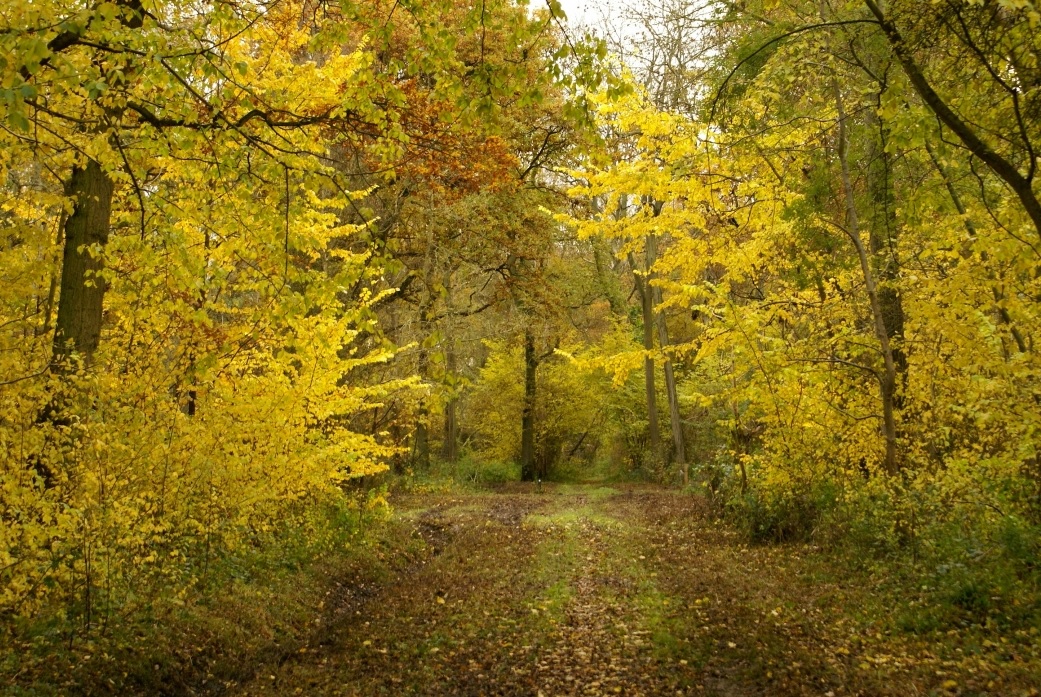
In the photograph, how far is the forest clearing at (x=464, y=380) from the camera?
432 cm

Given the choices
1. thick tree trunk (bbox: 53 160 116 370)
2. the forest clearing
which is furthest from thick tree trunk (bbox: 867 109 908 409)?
thick tree trunk (bbox: 53 160 116 370)

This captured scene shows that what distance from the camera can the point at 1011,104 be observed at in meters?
4.57

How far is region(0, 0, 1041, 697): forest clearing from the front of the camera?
432 cm

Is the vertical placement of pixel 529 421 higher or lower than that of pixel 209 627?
higher

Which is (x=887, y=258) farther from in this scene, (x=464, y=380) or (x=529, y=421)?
(x=529, y=421)

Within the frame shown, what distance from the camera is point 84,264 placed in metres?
6.50

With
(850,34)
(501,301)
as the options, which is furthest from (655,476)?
(850,34)

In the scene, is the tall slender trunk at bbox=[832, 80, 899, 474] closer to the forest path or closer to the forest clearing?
the forest clearing

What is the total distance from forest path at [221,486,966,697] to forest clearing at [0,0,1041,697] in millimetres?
50

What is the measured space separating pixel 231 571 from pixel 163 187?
4.17 metres

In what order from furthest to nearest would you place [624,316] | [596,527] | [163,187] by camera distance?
[624,316]
[596,527]
[163,187]

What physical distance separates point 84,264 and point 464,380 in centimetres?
418

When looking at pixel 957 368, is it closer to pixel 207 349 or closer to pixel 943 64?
pixel 943 64

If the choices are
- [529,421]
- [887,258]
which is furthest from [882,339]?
[529,421]
